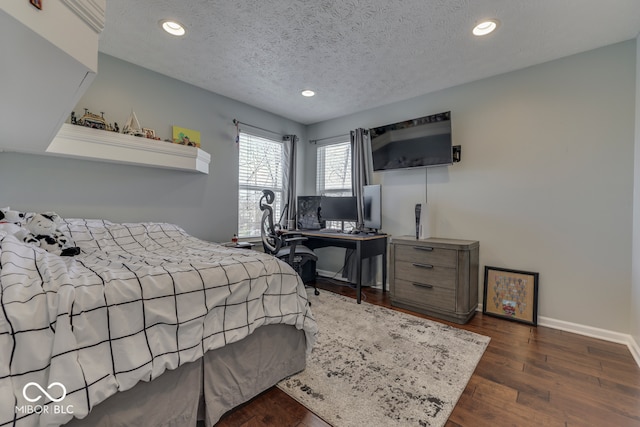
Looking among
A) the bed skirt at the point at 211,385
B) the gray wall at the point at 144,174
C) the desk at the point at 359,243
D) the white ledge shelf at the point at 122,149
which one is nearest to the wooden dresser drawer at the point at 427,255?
the desk at the point at 359,243

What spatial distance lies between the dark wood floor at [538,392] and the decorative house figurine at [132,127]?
97.2 inches

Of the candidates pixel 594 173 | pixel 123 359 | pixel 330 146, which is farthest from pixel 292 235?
pixel 594 173

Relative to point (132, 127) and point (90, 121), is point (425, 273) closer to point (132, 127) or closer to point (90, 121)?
point (132, 127)

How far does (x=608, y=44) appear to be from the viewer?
225 centimetres

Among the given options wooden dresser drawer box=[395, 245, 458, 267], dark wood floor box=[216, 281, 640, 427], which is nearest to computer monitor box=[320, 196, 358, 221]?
wooden dresser drawer box=[395, 245, 458, 267]

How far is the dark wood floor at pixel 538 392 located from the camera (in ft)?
4.49

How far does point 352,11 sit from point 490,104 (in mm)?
1881

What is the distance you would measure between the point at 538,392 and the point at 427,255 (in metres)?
1.34

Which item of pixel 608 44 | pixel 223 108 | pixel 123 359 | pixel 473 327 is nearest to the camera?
pixel 123 359

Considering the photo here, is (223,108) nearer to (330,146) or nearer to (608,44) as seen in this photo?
(330,146)

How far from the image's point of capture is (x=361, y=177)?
365 centimetres

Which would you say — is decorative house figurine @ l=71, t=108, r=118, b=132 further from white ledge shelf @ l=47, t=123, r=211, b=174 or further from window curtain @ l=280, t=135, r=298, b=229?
window curtain @ l=280, t=135, r=298, b=229

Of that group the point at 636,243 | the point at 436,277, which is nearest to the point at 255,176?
the point at 436,277

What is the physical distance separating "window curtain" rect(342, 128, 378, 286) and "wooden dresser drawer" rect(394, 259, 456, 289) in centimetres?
75
